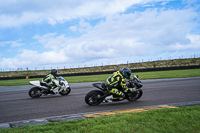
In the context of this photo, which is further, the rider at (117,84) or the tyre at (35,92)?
the tyre at (35,92)

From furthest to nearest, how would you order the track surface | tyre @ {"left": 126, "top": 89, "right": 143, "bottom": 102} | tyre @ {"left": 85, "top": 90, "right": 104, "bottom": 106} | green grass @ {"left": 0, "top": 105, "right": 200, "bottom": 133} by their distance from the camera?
tyre @ {"left": 126, "top": 89, "right": 143, "bottom": 102} → tyre @ {"left": 85, "top": 90, "right": 104, "bottom": 106} → the track surface → green grass @ {"left": 0, "top": 105, "right": 200, "bottom": 133}

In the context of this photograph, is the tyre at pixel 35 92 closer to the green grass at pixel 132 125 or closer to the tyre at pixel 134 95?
the tyre at pixel 134 95

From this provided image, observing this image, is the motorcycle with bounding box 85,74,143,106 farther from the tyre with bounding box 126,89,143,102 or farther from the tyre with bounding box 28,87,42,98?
the tyre with bounding box 28,87,42,98

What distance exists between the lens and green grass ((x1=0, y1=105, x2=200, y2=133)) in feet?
12.0

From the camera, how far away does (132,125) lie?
3916 millimetres

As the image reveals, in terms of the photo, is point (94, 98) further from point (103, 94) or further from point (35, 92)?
point (35, 92)

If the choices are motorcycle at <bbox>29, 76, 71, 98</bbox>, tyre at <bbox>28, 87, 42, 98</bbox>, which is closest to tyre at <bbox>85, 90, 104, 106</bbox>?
motorcycle at <bbox>29, 76, 71, 98</bbox>

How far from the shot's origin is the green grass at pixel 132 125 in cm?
367

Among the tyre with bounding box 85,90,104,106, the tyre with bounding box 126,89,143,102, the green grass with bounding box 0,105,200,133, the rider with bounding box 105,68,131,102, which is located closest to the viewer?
the green grass with bounding box 0,105,200,133

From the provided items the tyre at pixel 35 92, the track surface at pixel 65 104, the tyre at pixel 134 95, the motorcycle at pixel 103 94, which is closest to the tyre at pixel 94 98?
the motorcycle at pixel 103 94

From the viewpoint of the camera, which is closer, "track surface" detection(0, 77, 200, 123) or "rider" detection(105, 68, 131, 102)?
"track surface" detection(0, 77, 200, 123)

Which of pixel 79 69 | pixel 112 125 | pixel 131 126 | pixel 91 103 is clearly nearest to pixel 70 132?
pixel 112 125

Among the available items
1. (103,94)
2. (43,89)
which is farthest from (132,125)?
(43,89)

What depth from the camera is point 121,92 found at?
A: 289 inches
